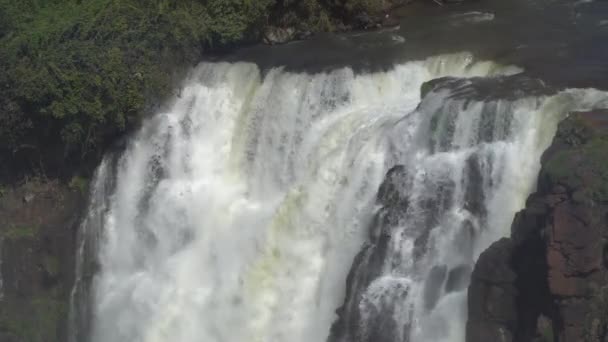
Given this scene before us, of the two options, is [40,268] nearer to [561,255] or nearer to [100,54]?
[100,54]

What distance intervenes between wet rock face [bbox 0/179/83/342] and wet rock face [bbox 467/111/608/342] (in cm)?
1059

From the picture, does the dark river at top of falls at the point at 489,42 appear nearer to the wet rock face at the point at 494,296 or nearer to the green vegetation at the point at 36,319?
the wet rock face at the point at 494,296

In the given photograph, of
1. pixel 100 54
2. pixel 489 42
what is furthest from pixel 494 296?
pixel 100 54

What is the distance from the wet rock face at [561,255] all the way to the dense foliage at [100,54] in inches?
388

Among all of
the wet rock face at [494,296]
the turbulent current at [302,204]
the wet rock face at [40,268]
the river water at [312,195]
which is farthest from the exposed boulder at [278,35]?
the wet rock face at [494,296]

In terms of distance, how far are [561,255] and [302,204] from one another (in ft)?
21.5

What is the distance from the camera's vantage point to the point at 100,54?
929 inches

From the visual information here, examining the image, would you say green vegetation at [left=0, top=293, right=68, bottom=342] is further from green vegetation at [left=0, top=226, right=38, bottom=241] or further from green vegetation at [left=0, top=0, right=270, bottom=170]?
green vegetation at [left=0, top=0, right=270, bottom=170]

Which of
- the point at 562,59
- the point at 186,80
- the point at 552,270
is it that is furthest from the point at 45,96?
the point at 552,270

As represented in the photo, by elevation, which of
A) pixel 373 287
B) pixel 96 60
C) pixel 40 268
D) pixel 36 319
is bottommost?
pixel 36 319

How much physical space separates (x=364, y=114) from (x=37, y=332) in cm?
925

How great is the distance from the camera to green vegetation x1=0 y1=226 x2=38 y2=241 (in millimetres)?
23672

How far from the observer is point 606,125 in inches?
→ 650

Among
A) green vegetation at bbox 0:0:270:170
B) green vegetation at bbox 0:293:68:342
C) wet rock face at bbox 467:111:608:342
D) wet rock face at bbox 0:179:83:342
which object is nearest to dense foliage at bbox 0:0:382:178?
green vegetation at bbox 0:0:270:170
